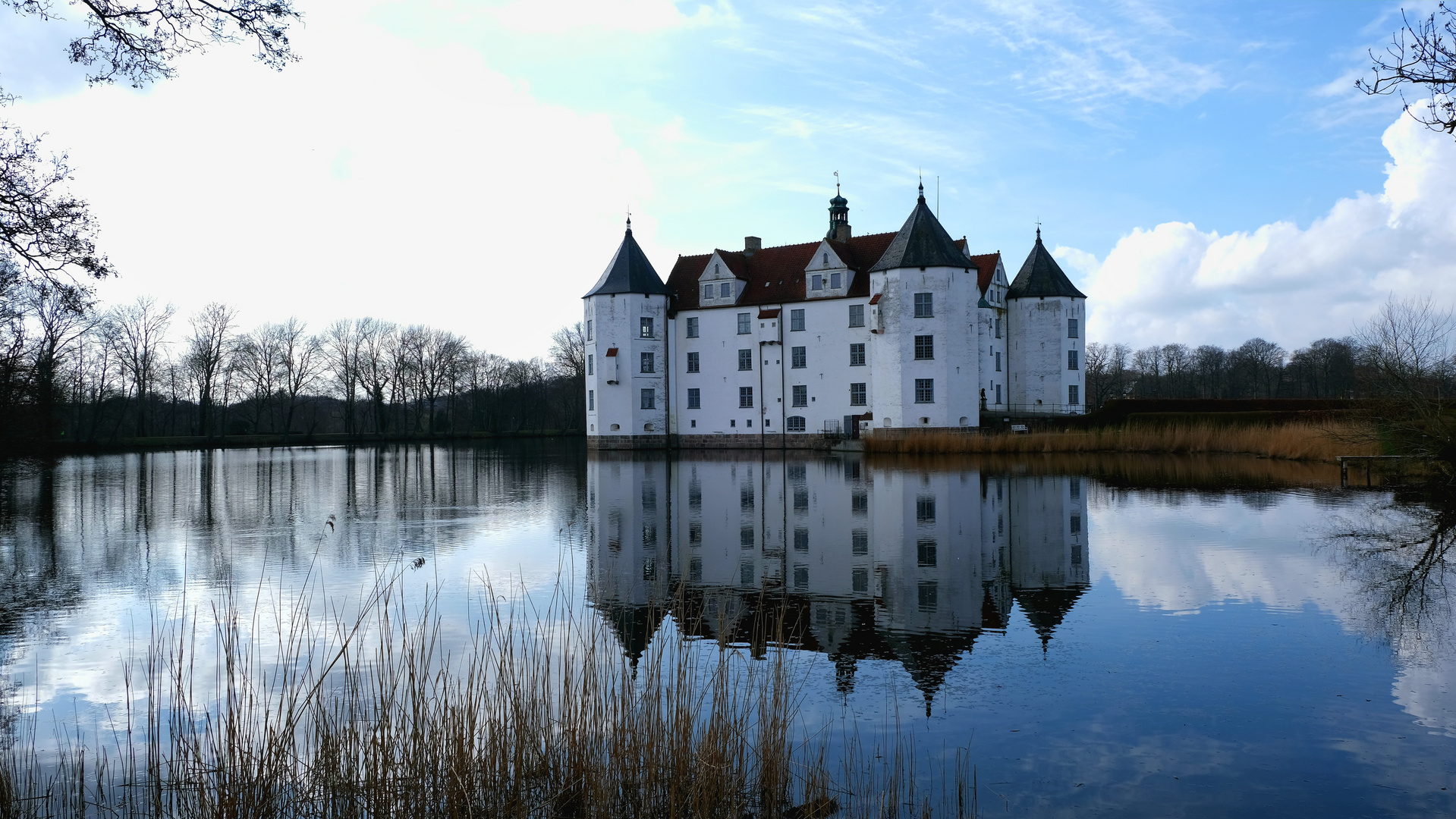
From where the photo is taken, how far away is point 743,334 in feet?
161

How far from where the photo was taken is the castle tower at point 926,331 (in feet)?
140

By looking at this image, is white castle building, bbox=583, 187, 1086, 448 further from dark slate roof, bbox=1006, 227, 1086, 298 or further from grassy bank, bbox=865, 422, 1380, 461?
grassy bank, bbox=865, 422, 1380, 461

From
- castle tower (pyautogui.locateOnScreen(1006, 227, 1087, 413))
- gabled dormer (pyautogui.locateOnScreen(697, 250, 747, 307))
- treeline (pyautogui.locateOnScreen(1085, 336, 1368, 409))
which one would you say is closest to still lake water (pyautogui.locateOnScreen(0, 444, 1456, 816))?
castle tower (pyautogui.locateOnScreen(1006, 227, 1087, 413))

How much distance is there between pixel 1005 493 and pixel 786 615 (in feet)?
40.0

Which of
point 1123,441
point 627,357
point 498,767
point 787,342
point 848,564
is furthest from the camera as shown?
point 627,357

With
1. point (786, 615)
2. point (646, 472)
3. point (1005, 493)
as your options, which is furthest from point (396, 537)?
point (646, 472)

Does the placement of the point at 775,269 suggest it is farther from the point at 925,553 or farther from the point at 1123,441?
the point at 925,553

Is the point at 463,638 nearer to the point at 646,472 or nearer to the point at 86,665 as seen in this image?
the point at 86,665

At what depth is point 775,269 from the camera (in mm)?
50188

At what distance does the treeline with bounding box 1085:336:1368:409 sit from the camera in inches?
3506

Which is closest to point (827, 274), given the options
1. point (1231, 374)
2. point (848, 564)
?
point (848, 564)

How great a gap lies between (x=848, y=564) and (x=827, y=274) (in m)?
36.3

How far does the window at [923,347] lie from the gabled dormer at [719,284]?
1064 centimetres

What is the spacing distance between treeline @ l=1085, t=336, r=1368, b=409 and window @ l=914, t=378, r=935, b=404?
4818 cm
